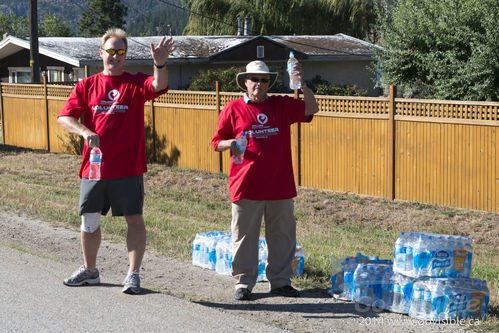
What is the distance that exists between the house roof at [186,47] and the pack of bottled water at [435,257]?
18296 mm

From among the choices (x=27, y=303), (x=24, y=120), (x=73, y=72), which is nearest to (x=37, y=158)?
(x=24, y=120)

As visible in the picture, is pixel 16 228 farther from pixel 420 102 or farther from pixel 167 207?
pixel 420 102

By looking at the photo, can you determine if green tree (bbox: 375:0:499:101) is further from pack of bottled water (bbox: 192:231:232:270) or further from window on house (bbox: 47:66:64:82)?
window on house (bbox: 47:66:64:82)

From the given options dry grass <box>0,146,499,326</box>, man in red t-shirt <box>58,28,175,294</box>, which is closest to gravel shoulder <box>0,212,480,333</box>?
dry grass <box>0,146,499,326</box>

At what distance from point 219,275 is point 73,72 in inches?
891

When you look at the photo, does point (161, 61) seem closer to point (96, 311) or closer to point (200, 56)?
point (96, 311)

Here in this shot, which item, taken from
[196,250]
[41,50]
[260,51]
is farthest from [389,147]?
[260,51]

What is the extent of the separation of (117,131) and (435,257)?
2.60 metres

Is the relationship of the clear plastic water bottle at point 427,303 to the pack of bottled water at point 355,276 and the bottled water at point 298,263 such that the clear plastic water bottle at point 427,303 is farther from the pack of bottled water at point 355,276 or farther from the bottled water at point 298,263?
the bottled water at point 298,263

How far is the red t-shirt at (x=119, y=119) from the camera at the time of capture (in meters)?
5.98

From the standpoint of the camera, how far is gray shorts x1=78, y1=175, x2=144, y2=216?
6.05m

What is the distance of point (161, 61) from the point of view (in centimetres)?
576

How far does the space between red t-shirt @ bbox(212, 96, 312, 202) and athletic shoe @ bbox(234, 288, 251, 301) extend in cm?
72

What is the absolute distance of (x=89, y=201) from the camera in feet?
20.1
